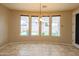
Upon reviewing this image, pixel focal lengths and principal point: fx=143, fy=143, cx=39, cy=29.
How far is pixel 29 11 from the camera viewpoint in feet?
25.1

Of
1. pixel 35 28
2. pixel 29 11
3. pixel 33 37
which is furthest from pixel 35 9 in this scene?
pixel 33 37

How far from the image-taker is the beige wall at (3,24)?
6.49 meters

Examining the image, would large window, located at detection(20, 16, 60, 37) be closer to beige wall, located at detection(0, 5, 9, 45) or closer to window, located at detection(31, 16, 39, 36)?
window, located at detection(31, 16, 39, 36)

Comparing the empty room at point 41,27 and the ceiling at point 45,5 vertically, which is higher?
the ceiling at point 45,5

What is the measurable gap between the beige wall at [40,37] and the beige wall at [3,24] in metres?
0.31

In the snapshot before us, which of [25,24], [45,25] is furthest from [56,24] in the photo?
[25,24]

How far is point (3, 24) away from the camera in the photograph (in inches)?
268

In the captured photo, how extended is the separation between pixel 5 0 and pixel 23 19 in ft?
14.8

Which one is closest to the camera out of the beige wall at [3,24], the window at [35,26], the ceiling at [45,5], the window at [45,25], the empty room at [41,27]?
the ceiling at [45,5]

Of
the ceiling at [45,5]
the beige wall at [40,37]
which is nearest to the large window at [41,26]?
the beige wall at [40,37]

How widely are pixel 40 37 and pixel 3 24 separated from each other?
76.9 inches

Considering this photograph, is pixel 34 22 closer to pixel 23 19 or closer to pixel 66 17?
pixel 23 19

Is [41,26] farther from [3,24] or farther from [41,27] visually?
[3,24]

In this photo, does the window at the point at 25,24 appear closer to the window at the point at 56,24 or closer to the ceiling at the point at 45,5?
the ceiling at the point at 45,5
